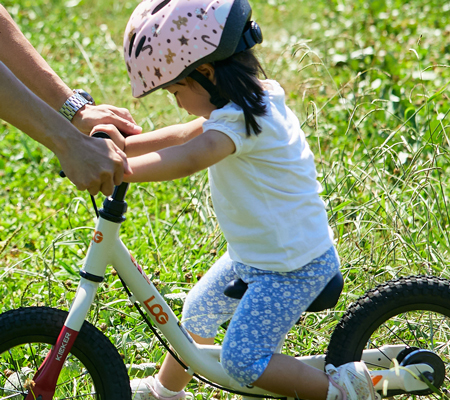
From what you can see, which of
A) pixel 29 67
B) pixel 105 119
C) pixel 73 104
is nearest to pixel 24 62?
pixel 29 67

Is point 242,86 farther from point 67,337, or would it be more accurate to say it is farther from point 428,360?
point 428,360

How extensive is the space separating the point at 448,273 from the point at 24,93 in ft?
5.98

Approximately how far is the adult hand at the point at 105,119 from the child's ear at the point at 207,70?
0.30 meters

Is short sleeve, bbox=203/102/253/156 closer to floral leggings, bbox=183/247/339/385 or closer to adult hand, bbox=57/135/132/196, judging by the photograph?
adult hand, bbox=57/135/132/196

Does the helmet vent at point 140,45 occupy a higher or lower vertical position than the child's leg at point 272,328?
higher

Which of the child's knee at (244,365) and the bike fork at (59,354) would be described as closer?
the bike fork at (59,354)

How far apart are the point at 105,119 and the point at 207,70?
1.25 ft

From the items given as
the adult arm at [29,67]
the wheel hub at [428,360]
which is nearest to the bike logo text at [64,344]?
the adult arm at [29,67]

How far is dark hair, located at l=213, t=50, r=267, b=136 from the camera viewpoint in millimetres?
1760

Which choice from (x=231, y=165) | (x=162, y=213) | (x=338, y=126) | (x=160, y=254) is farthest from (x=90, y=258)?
(x=338, y=126)

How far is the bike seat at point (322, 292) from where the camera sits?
6.45 ft

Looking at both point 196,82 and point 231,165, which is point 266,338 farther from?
point 196,82

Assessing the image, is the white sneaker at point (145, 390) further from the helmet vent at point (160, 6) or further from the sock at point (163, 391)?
the helmet vent at point (160, 6)

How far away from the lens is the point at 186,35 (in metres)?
1.79
